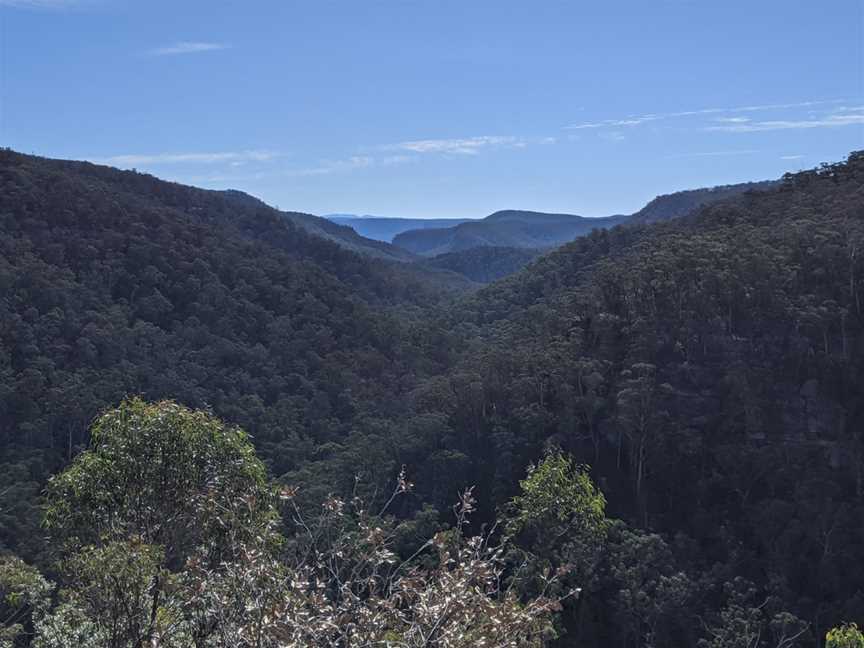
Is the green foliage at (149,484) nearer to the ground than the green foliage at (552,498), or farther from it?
farther from it

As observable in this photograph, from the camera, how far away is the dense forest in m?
7.17

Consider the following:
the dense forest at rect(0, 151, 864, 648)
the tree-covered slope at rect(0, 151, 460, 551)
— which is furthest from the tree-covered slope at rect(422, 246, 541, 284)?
the dense forest at rect(0, 151, 864, 648)

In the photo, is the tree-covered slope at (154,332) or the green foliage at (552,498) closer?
the green foliage at (552,498)

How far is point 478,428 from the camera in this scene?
2981cm

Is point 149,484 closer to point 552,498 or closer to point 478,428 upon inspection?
point 552,498

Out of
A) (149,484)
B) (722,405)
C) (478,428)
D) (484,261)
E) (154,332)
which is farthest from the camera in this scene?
(484,261)

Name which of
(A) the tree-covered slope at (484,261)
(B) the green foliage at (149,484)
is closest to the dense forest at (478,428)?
(B) the green foliage at (149,484)

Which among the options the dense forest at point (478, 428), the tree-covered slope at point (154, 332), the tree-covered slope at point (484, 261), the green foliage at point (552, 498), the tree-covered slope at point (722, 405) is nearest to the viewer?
the dense forest at point (478, 428)

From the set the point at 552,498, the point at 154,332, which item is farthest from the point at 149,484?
the point at 154,332

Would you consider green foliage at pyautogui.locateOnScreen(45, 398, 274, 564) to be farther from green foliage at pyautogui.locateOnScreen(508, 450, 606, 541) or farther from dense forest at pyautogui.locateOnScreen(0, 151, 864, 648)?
green foliage at pyautogui.locateOnScreen(508, 450, 606, 541)

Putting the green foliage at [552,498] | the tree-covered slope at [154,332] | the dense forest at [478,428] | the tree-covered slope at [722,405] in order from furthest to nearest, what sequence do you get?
the tree-covered slope at [154,332] < the tree-covered slope at [722,405] < the green foliage at [552,498] < the dense forest at [478,428]

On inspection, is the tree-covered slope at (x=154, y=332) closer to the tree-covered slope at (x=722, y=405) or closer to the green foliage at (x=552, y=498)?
the tree-covered slope at (x=722, y=405)

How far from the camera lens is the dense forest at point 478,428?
7172 millimetres

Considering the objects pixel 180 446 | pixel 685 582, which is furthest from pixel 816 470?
pixel 180 446
